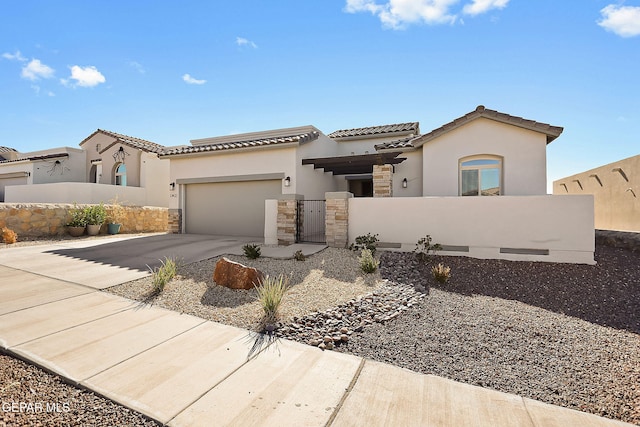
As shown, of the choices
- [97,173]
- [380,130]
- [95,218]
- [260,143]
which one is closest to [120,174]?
[97,173]

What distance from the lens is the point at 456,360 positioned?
3.87 meters

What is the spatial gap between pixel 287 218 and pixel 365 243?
3284 millimetres

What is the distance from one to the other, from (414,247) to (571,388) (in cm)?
585

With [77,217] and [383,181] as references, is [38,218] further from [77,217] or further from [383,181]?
[383,181]

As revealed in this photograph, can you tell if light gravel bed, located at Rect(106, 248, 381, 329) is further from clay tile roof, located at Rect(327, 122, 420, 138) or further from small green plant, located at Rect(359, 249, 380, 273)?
clay tile roof, located at Rect(327, 122, 420, 138)

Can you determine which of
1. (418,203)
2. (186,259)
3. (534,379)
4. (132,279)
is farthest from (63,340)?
(418,203)

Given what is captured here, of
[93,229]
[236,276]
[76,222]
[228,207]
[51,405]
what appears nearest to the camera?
[51,405]

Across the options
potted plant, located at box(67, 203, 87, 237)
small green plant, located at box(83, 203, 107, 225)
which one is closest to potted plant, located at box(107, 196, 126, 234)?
small green plant, located at box(83, 203, 107, 225)

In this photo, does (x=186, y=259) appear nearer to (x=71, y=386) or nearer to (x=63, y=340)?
(x=63, y=340)

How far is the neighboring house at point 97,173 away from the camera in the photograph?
1753cm

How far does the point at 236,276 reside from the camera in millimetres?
6375

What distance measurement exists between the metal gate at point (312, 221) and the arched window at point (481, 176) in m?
6.05

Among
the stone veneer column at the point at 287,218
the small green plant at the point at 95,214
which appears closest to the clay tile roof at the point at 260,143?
the stone veneer column at the point at 287,218

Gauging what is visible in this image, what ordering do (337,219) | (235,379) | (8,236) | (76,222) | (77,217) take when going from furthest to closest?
(77,217), (76,222), (8,236), (337,219), (235,379)
